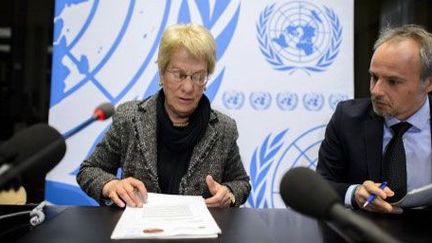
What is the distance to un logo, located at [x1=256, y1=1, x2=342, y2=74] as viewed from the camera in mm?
2758

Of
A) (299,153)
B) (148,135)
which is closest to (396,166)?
(148,135)

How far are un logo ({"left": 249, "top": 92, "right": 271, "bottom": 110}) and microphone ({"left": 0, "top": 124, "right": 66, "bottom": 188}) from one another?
213 cm

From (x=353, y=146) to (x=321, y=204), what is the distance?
1.31 m

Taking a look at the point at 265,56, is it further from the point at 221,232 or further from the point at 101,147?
the point at 221,232

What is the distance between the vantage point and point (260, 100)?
2.77 metres

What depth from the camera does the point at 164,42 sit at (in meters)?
1.76

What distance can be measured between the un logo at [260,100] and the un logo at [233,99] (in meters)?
0.07

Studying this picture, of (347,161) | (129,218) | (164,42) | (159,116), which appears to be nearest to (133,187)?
(129,218)

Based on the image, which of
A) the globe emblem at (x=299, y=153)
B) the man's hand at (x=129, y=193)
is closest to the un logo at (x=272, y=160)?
the globe emblem at (x=299, y=153)

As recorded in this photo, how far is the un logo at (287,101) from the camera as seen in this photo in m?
2.78

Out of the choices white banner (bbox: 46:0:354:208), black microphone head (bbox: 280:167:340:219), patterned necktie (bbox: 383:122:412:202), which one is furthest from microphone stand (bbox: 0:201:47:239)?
white banner (bbox: 46:0:354:208)

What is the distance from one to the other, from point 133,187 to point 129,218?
0.22 m

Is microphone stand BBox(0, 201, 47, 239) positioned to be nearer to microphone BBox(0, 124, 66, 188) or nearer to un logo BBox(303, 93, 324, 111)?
microphone BBox(0, 124, 66, 188)

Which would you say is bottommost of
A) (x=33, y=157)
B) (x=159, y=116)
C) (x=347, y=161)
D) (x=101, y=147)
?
(x=347, y=161)
